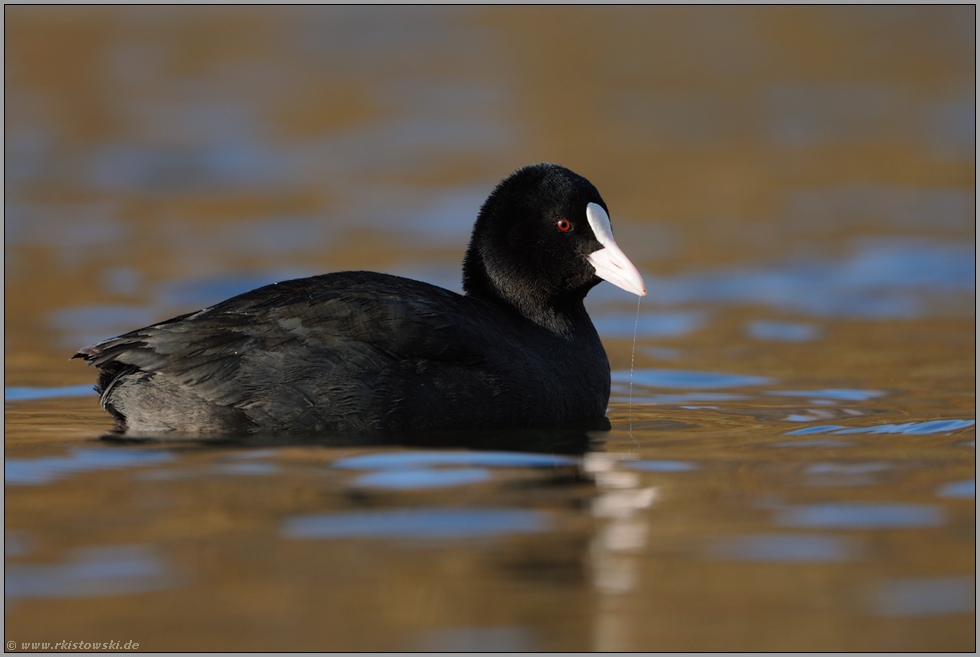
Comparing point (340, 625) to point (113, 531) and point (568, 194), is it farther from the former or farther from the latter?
point (568, 194)

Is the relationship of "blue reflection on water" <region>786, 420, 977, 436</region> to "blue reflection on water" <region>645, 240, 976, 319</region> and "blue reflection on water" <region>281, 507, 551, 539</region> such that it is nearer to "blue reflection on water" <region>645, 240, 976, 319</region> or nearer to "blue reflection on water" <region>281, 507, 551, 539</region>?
"blue reflection on water" <region>281, 507, 551, 539</region>

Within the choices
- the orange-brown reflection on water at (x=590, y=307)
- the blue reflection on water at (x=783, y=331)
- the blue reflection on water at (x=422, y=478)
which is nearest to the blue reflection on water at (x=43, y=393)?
the orange-brown reflection on water at (x=590, y=307)

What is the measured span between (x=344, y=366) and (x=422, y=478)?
0.76 metres

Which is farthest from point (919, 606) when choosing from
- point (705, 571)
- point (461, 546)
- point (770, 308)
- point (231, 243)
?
point (231, 243)

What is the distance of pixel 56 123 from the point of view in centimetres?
1800

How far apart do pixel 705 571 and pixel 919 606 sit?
65cm

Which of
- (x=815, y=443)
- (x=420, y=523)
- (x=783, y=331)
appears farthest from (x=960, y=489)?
(x=783, y=331)

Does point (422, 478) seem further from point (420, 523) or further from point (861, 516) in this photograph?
point (861, 516)

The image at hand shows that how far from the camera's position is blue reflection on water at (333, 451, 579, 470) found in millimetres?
5594

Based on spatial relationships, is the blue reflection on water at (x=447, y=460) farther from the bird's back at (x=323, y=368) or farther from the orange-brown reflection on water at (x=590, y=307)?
the bird's back at (x=323, y=368)

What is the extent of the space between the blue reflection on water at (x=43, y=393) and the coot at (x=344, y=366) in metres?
1.11

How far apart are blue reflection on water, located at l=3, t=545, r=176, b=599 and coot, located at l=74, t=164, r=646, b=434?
1.45 meters

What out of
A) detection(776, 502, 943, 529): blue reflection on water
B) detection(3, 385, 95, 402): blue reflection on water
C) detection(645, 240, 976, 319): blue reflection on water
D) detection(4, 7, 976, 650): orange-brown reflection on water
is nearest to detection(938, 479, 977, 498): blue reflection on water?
detection(4, 7, 976, 650): orange-brown reflection on water

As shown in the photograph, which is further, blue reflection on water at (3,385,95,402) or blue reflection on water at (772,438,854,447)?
blue reflection on water at (3,385,95,402)
